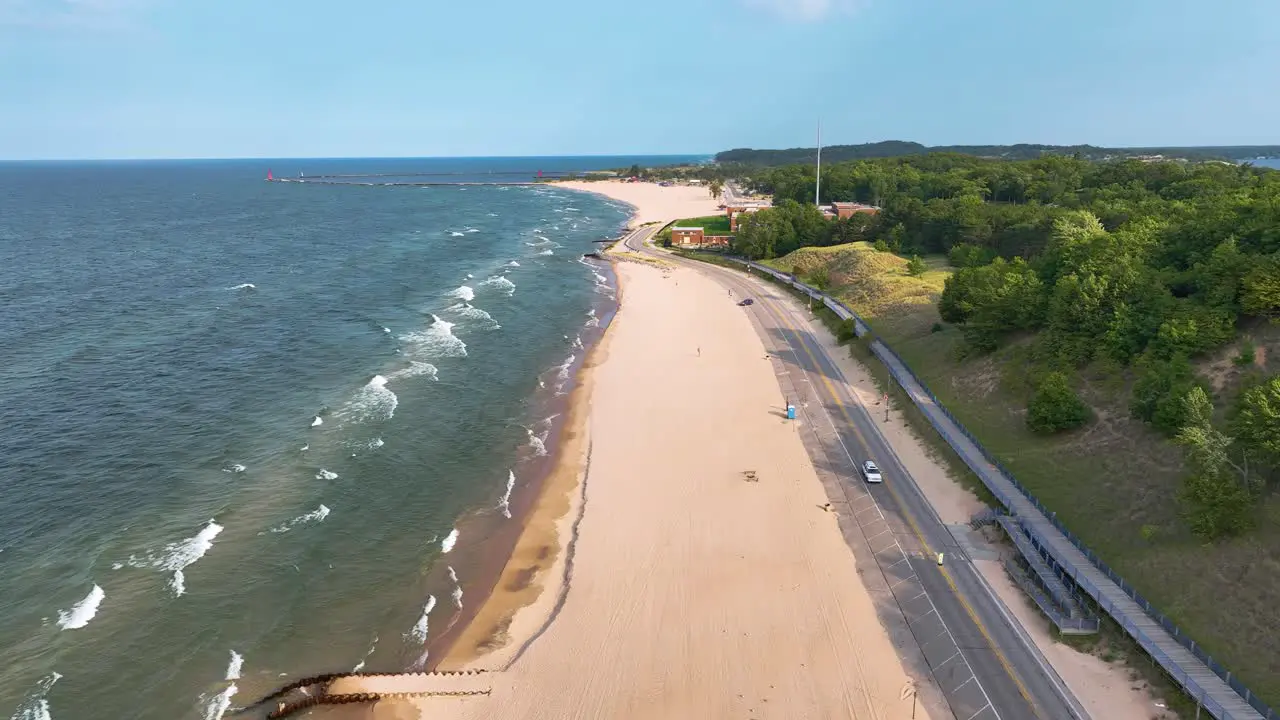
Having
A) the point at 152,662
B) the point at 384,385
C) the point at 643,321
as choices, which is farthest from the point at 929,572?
the point at 643,321

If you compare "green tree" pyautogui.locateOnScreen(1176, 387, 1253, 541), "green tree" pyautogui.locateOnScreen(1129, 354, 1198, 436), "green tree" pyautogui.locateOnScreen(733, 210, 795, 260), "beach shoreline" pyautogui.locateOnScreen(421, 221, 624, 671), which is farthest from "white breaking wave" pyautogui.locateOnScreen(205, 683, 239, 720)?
"green tree" pyautogui.locateOnScreen(733, 210, 795, 260)

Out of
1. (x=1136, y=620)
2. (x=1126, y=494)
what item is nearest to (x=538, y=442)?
(x=1126, y=494)

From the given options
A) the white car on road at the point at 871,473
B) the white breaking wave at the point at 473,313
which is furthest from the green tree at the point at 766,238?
the white car on road at the point at 871,473

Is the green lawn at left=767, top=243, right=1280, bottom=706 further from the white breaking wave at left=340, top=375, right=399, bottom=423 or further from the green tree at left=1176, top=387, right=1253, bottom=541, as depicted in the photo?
the white breaking wave at left=340, top=375, right=399, bottom=423

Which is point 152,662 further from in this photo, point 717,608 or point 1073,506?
point 1073,506

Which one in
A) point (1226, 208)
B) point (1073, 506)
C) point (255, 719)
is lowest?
point (255, 719)

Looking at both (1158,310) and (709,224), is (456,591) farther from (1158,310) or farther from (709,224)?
(709,224)

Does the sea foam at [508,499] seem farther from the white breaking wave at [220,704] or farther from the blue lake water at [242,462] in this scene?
the white breaking wave at [220,704]
